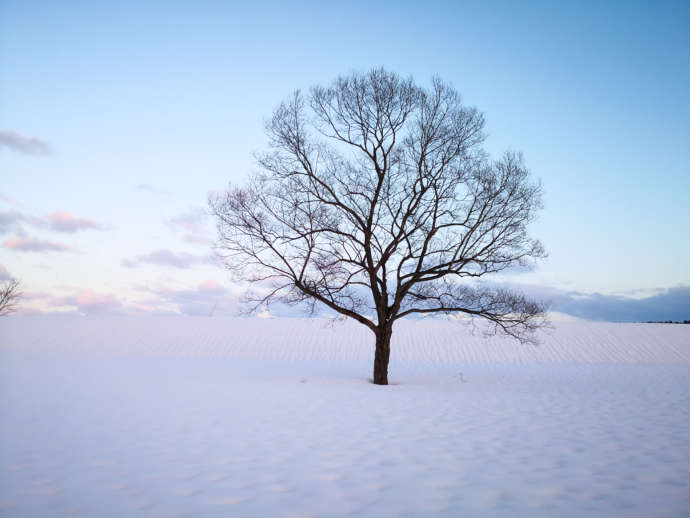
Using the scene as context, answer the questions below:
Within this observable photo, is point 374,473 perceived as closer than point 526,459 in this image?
Yes

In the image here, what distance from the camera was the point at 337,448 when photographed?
15.8 ft

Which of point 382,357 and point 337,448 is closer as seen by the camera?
point 337,448

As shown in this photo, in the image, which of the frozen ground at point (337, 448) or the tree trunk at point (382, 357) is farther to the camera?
the tree trunk at point (382, 357)

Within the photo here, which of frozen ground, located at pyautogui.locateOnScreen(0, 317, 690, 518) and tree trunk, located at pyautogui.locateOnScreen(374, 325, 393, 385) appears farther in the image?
tree trunk, located at pyautogui.locateOnScreen(374, 325, 393, 385)

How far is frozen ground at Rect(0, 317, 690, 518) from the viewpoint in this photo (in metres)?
3.38

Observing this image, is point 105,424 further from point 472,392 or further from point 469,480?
point 472,392

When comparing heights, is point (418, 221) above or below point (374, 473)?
above

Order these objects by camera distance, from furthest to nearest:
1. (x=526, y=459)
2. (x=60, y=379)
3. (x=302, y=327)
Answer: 1. (x=302, y=327)
2. (x=60, y=379)
3. (x=526, y=459)

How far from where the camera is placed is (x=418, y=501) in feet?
11.1

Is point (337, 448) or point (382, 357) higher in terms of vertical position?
point (382, 357)

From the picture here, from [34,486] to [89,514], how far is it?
36.6 inches

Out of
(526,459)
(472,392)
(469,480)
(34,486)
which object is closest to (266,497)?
(469,480)

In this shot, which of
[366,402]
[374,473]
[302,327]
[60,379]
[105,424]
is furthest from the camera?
[302,327]

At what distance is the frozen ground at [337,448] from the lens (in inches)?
133
